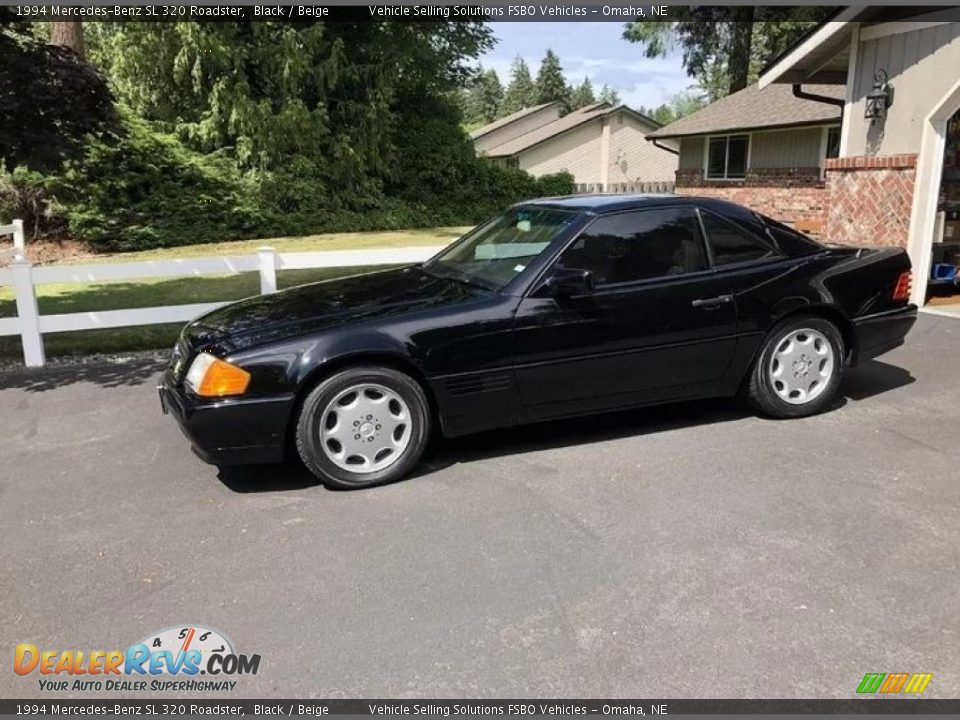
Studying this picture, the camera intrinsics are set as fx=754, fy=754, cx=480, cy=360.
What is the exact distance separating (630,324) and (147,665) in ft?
10.4

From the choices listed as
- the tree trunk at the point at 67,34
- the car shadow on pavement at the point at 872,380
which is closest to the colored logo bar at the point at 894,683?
the car shadow on pavement at the point at 872,380

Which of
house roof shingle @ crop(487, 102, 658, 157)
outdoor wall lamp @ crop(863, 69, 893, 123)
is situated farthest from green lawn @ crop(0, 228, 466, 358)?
house roof shingle @ crop(487, 102, 658, 157)

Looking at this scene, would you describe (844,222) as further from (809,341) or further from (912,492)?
(912,492)

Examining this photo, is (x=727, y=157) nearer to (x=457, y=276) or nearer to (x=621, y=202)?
(x=621, y=202)

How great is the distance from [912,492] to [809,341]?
4.64ft

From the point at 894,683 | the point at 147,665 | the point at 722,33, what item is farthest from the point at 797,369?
the point at 722,33

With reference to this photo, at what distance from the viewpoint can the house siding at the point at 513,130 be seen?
53.1 metres

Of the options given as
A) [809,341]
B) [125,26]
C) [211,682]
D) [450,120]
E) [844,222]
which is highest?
[125,26]

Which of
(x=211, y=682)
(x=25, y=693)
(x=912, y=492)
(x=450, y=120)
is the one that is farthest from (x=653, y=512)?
(x=450, y=120)

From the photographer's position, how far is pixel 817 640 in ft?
9.27

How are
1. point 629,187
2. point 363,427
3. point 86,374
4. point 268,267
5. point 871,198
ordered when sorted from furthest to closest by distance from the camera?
point 629,187
point 871,198
point 268,267
point 86,374
point 363,427

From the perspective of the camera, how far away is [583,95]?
118125 mm

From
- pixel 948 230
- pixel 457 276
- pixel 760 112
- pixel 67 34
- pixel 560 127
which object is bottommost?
pixel 457 276

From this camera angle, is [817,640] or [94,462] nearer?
[817,640]
